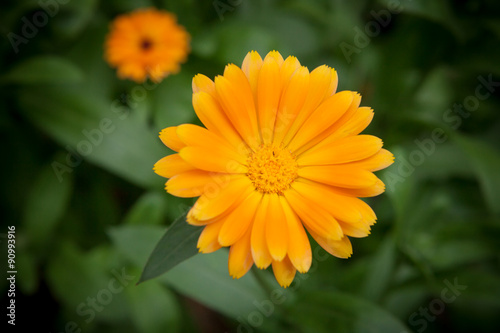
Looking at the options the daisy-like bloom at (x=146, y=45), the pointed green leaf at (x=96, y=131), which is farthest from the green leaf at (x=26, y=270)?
the daisy-like bloom at (x=146, y=45)

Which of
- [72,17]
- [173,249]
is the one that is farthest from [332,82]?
[72,17]

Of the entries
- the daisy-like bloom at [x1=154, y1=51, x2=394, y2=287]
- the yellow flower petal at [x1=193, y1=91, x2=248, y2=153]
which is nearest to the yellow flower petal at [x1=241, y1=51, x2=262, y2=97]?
the daisy-like bloom at [x1=154, y1=51, x2=394, y2=287]

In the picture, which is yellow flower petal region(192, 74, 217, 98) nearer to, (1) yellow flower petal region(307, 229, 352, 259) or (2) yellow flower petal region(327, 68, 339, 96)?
(2) yellow flower petal region(327, 68, 339, 96)

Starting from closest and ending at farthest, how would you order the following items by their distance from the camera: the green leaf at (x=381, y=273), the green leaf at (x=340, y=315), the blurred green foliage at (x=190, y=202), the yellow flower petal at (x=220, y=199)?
the yellow flower petal at (x=220, y=199)
the green leaf at (x=340, y=315)
the blurred green foliage at (x=190, y=202)
the green leaf at (x=381, y=273)

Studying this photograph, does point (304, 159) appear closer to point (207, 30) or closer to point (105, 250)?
point (105, 250)

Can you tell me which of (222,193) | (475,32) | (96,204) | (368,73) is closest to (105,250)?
(96,204)

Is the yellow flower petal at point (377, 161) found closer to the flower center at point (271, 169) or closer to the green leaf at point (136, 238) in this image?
the flower center at point (271, 169)

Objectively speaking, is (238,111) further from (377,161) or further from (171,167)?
(377,161)

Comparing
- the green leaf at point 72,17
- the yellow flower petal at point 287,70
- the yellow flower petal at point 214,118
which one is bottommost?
the green leaf at point 72,17
